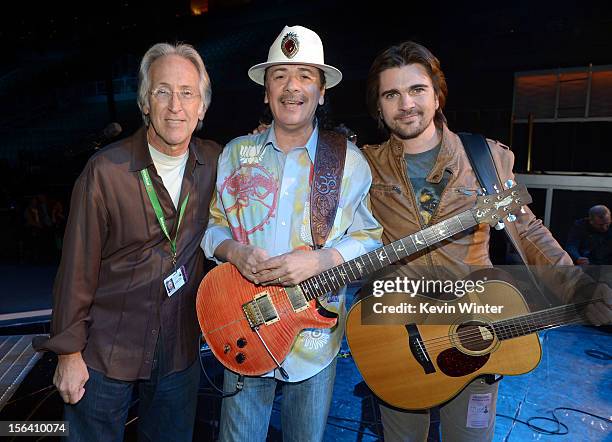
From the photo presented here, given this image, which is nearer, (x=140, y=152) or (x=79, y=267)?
(x=79, y=267)

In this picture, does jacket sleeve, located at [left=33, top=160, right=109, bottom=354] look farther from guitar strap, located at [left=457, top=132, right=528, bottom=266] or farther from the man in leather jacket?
guitar strap, located at [left=457, top=132, right=528, bottom=266]

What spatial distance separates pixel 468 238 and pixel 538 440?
2.08 m

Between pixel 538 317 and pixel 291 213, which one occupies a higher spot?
pixel 291 213

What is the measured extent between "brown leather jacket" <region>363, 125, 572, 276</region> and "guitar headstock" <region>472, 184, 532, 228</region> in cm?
8

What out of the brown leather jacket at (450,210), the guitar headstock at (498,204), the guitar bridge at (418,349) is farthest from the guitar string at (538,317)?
the guitar headstock at (498,204)

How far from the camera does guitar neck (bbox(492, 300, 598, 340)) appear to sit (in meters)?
2.08

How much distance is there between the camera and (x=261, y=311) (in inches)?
81.5

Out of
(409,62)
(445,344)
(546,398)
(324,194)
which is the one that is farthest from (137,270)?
(546,398)

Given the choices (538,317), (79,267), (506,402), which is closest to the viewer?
(79,267)

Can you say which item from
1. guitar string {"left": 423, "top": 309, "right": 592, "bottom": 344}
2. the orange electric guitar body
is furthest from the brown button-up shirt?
guitar string {"left": 423, "top": 309, "right": 592, "bottom": 344}

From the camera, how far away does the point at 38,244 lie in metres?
9.21

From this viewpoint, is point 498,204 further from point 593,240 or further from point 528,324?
point 593,240

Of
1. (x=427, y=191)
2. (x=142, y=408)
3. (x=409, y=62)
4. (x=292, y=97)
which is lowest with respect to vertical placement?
(x=142, y=408)

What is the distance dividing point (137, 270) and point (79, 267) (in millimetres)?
248
